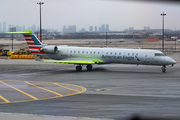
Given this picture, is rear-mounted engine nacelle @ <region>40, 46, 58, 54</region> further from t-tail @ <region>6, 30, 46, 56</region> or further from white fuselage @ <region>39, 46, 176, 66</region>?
t-tail @ <region>6, 30, 46, 56</region>

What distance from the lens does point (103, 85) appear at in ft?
80.0

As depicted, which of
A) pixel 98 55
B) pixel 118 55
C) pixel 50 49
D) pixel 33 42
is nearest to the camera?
pixel 118 55

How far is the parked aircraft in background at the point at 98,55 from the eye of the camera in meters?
34.0

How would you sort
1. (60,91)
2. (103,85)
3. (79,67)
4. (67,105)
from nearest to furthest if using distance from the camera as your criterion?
(67,105), (60,91), (103,85), (79,67)

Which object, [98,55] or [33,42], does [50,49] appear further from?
[98,55]

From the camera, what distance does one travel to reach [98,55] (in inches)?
1432

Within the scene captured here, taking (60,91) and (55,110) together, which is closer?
(55,110)

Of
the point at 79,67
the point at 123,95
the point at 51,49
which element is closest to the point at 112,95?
the point at 123,95

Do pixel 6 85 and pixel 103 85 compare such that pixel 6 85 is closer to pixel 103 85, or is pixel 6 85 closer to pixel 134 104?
pixel 103 85

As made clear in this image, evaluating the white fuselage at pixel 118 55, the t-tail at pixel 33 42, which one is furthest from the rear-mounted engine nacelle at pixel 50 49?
the t-tail at pixel 33 42

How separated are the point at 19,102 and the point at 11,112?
9.26 ft

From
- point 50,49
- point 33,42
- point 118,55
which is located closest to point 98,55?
point 118,55

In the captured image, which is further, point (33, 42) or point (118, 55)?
point (33, 42)

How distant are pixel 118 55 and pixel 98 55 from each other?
284 centimetres
